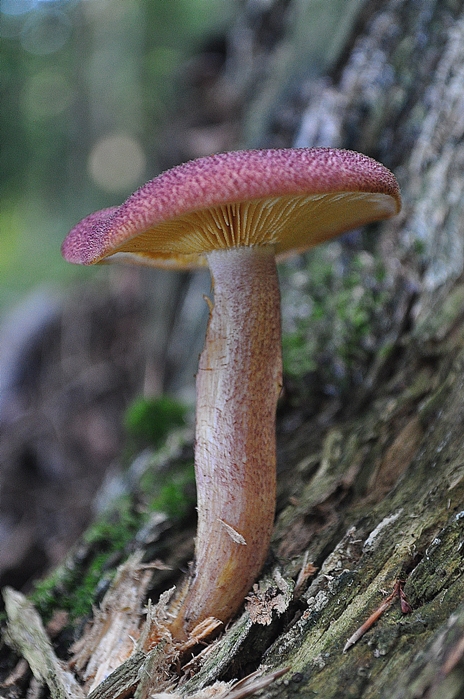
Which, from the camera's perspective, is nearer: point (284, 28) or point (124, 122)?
point (284, 28)

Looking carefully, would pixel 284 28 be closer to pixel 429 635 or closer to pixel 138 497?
pixel 138 497

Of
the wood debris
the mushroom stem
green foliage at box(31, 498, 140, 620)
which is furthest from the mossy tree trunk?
green foliage at box(31, 498, 140, 620)

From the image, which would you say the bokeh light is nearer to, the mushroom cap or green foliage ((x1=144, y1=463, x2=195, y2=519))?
green foliage ((x1=144, y1=463, x2=195, y2=519))

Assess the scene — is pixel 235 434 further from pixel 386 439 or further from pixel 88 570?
pixel 88 570

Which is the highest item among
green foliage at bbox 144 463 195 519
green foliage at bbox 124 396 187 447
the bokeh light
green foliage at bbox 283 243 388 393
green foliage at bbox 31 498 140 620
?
the bokeh light

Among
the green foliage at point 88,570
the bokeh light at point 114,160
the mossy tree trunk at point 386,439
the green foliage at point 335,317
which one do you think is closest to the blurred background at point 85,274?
the bokeh light at point 114,160

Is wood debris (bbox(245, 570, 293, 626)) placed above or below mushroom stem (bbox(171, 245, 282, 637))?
below

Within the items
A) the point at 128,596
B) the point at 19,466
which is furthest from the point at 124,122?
the point at 128,596
